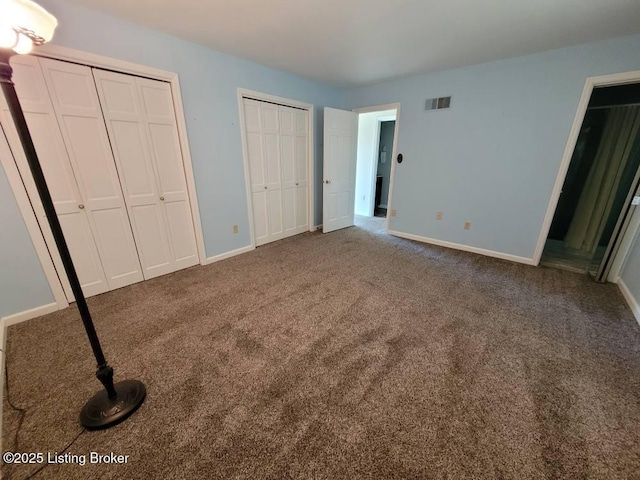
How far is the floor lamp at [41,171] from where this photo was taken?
0.76 m

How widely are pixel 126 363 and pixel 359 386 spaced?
1505 mm

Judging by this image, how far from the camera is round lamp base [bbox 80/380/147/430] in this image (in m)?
1.20

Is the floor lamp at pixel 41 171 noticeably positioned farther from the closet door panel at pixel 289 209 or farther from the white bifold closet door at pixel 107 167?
the closet door panel at pixel 289 209

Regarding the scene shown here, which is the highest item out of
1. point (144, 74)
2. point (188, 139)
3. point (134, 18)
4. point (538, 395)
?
point (134, 18)

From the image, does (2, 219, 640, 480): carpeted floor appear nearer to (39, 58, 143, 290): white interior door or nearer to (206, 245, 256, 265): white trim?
(39, 58, 143, 290): white interior door

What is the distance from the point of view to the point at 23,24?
30.5 inches

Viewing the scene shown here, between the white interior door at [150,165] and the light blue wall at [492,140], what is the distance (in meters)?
3.04

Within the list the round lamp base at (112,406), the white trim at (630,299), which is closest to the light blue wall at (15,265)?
the round lamp base at (112,406)

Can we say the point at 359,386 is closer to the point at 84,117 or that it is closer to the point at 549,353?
the point at 549,353

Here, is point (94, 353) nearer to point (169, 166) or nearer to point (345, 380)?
point (345, 380)

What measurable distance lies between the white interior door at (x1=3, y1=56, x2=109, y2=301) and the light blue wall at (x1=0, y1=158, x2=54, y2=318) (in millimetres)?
103

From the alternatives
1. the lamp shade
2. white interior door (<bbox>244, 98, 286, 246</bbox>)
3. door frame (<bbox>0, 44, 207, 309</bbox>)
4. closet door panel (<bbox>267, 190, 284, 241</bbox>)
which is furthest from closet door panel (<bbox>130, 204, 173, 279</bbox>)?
the lamp shade

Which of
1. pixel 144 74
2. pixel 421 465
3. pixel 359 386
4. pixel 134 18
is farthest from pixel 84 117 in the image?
pixel 421 465

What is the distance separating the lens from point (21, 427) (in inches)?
47.0
